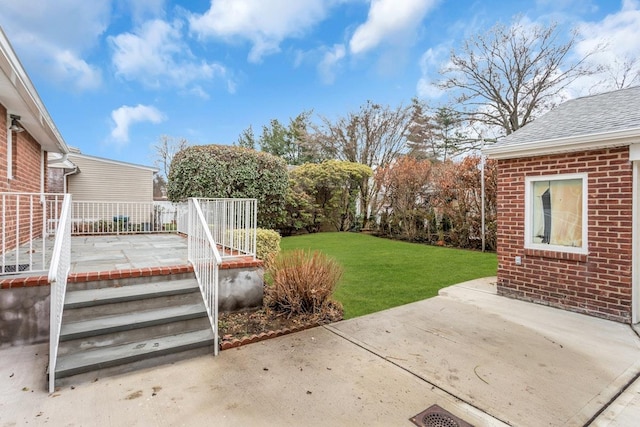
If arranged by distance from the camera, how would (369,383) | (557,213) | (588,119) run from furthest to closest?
(588,119) < (557,213) < (369,383)

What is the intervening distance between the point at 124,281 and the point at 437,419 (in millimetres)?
3700

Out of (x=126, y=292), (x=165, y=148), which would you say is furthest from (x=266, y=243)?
(x=165, y=148)

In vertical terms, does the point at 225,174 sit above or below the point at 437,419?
above

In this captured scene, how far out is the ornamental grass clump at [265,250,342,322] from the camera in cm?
432

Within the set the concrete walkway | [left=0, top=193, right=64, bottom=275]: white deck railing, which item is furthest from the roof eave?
[left=0, top=193, right=64, bottom=275]: white deck railing

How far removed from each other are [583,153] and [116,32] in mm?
13823

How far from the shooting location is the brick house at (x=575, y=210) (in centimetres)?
418

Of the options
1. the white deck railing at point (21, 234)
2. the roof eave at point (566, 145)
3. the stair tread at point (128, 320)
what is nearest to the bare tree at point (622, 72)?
the roof eave at point (566, 145)

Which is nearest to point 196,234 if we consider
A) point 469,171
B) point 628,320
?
point 628,320

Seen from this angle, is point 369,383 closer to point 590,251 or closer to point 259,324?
point 259,324

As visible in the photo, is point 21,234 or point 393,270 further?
point 393,270

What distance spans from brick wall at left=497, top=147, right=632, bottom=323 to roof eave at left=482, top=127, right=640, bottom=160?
116 millimetres

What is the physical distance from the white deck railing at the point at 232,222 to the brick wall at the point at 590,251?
14.3ft

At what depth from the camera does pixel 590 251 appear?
4.48 metres
